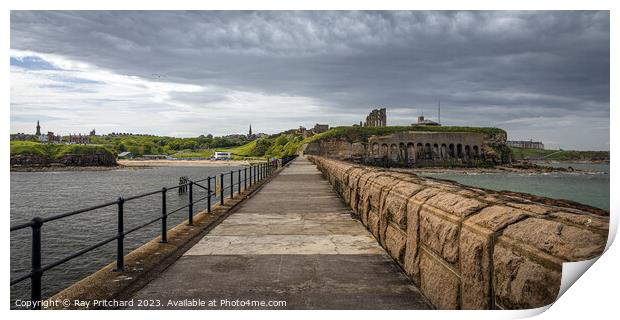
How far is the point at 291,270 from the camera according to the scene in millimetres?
5566

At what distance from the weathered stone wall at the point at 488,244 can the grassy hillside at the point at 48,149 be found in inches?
5452

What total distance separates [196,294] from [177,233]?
3743 millimetres

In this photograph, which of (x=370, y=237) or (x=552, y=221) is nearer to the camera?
(x=552, y=221)

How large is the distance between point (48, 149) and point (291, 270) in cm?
14325

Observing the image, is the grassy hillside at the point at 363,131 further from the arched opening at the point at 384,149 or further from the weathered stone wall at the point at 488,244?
the weathered stone wall at the point at 488,244

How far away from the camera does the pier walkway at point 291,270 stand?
14.9 ft

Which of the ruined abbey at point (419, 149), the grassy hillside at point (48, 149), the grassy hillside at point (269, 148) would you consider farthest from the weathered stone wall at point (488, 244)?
the grassy hillside at point (269, 148)

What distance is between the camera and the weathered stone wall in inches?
93.2

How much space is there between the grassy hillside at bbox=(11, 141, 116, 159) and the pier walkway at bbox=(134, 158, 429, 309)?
442 feet

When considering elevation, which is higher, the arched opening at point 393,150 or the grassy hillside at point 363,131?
the grassy hillside at point 363,131

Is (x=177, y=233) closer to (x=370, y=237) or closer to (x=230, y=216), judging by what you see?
(x=230, y=216)
